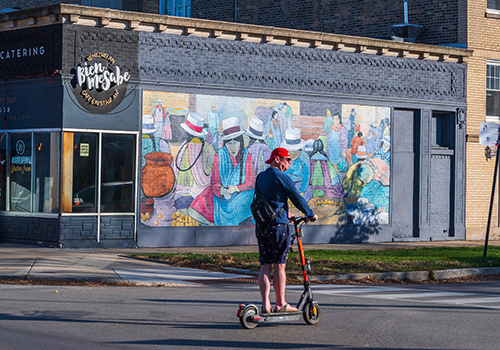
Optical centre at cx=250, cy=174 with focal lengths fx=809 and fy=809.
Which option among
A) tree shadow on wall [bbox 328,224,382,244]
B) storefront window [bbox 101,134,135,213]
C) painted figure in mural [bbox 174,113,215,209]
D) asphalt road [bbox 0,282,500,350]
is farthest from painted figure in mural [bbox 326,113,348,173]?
asphalt road [bbox 0,282,500,350]

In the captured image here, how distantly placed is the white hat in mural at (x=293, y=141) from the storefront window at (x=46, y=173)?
5679 millimetres

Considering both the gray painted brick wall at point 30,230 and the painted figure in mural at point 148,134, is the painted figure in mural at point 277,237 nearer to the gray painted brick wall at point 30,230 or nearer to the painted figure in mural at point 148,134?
the gray painted brick wall at point 30,230

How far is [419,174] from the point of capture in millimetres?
22359

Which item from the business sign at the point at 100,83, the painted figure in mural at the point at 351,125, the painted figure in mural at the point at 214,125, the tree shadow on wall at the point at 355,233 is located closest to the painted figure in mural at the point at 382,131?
the painted figure in mural at the point at 351,125

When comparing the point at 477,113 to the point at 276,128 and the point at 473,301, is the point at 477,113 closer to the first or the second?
the point at 276,128

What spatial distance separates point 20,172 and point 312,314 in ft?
36.7

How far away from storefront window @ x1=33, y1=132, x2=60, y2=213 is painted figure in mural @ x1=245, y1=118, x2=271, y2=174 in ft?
15.4

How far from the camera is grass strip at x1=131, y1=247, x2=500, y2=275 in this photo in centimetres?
1480

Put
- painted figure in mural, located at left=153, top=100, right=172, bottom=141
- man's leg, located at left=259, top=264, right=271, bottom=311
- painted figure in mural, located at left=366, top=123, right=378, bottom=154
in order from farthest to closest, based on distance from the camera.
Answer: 1. painted figure in mural, located at left=366, top=123, right=378, bottom=154
2. painted figure in mural, located at left=153, top=100, right=172, bottom=141
3. man's leg, located at left=259, top=264, right=271, bottom=311

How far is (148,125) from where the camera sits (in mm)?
18500

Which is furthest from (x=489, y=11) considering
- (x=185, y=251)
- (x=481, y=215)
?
(x=185, y=251)

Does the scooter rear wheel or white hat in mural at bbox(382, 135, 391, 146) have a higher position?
white hat in mural at bbox(382, 135, 391, 146)

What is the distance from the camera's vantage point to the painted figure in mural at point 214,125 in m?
19.2

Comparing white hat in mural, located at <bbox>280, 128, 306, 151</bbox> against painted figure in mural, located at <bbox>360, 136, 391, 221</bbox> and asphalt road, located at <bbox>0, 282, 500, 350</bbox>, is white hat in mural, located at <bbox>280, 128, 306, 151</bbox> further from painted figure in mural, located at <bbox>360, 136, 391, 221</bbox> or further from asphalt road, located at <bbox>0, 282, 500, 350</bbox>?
asphalt road, located at <bbox>0, 282, 500, 350</bbox>
